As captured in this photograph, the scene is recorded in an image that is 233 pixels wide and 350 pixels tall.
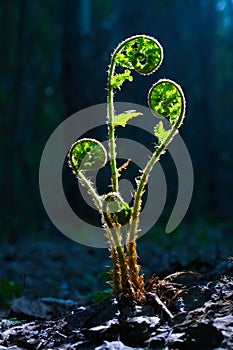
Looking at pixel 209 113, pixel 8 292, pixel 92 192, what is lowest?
pixel 8 292

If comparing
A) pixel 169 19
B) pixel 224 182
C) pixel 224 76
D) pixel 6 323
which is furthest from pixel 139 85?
pixel 6 323

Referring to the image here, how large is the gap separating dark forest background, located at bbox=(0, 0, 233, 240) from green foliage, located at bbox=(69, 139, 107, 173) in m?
9.46

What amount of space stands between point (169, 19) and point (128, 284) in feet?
77.7

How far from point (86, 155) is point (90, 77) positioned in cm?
1002

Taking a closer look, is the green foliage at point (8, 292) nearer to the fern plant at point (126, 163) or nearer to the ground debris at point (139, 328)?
the ground debris at point (139, 328)

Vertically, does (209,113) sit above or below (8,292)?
above

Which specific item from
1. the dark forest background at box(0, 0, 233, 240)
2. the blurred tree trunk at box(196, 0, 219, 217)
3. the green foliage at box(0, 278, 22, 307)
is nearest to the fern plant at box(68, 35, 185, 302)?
the green foliage at box(0, 278, 22, 307)

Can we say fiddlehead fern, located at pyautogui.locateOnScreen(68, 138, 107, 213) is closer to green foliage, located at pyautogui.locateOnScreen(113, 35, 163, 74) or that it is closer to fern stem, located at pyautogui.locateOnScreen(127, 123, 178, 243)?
fern stem, located at pyautogui.locateOnScreen(127, 123, 178, 243)

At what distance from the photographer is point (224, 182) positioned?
20734 millimetres

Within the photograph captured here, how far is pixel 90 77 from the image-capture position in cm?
1182

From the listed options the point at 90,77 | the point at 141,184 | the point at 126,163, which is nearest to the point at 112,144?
A: the point at 126,163

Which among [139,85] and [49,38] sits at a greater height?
[49,38]

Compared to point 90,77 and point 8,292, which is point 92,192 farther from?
point 90,77

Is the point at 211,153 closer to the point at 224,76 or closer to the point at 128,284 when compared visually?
the point at 224,76
